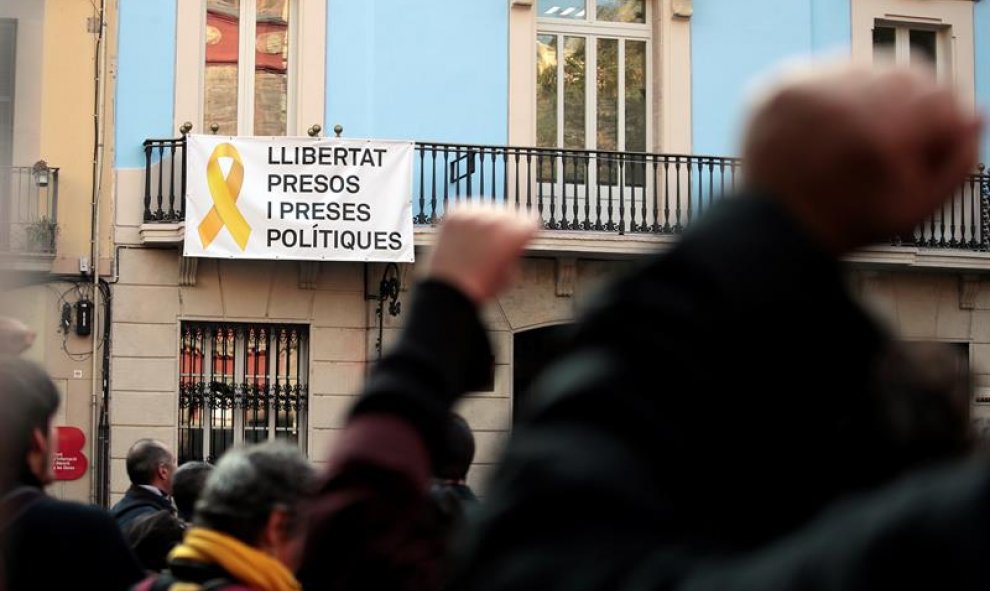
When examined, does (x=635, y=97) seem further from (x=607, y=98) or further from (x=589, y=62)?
(x=589, y=62)

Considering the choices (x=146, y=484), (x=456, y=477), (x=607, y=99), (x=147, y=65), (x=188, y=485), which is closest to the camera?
(x=456, y=477)

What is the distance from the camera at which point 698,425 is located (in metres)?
1.15

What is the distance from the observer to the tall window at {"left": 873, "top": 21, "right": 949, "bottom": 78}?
22250 mm

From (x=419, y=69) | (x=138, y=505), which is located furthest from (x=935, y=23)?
(x=138, y=505)

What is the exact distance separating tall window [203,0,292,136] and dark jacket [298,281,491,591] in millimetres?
17923

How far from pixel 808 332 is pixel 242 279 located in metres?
18.8

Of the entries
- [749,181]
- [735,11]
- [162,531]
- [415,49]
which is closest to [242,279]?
[415,49]

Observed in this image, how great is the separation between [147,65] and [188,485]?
1298 cm

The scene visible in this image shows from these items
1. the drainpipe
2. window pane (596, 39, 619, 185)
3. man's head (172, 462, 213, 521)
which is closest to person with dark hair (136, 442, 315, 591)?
man's head (172, 462, 213, 521)

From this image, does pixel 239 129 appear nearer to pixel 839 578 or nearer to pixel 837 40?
pixel 837 40

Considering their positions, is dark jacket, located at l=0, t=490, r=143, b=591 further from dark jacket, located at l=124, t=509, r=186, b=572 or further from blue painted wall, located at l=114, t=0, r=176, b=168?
blue painted wall, located at l=114, t=0, r=176, b=168

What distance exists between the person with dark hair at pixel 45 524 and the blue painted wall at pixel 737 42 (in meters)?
17.8

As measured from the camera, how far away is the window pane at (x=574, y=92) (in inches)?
819

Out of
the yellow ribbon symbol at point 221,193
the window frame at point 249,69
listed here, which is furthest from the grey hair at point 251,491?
the window frame at point 249,69
